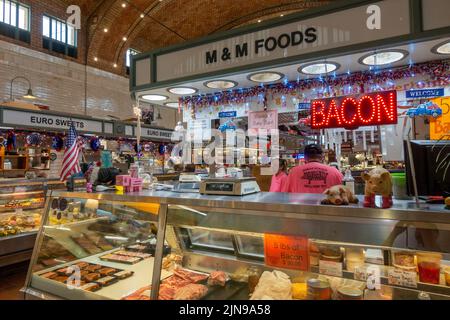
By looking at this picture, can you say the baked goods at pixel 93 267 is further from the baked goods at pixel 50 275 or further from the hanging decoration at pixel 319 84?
the hanging decoration at pixel 319 84

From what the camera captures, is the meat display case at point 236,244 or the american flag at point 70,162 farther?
the american flag at point 70,162

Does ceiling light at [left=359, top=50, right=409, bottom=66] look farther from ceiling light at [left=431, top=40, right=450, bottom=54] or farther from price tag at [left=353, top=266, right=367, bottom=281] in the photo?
price tag at [left=353, top=266, right=367, bottom=281]

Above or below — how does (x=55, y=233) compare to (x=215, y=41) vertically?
below

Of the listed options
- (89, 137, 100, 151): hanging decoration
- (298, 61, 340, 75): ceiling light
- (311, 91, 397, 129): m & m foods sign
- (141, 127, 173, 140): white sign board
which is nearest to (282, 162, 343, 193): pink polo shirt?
(311, 91, 397, 129): m & m foods sign

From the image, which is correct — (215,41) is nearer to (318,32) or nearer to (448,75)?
(318,32)

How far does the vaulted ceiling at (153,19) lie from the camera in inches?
448

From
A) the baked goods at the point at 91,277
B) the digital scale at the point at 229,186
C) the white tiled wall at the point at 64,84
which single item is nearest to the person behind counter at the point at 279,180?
the digital scale at the point at 229,186

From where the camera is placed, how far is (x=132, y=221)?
2768 millimetres

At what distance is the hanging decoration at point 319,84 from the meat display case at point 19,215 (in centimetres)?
331

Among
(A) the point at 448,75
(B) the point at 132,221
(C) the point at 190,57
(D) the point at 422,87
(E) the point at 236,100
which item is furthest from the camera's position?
(E) the point at 236,100

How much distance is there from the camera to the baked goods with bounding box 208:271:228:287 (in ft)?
7.39

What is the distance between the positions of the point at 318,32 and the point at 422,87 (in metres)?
2.14
